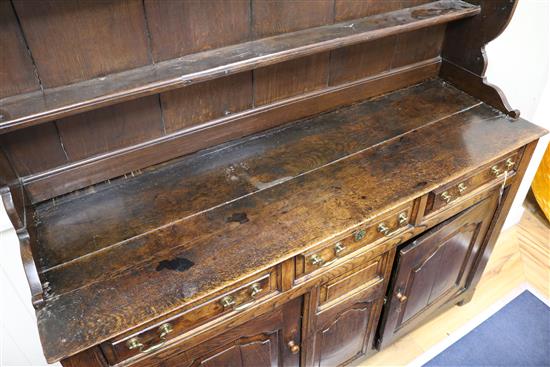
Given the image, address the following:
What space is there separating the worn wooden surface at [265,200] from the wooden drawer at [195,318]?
50 millimetres

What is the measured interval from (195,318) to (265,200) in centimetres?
32

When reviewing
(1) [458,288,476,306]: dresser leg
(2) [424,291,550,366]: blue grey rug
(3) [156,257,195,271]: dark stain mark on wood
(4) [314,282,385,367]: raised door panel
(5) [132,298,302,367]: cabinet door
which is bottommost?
(2) [424,291,550,366]: blue grey rug

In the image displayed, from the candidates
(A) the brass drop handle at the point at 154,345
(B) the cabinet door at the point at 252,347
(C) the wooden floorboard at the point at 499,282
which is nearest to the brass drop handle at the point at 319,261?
(B) the cabinet door at the point at 252,347

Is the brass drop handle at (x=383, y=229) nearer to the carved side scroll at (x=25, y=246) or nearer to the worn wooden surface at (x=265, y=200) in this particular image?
the worn wooden surface at (x=265, y=200)

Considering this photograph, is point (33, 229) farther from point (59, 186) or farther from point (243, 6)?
point (243, 6)

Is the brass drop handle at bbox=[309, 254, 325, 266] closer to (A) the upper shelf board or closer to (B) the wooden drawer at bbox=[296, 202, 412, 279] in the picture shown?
(B) the wooden drawer at bbox=[296, 202, 412, 279]

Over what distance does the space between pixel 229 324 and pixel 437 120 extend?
88 cm

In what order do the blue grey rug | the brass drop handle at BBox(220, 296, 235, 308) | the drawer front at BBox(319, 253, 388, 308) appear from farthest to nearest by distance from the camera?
the blue grey rug
the drawer front at BBox(319, 253, 388, 308)
the brass drop handle at BBox(220, 296, 235, 308)

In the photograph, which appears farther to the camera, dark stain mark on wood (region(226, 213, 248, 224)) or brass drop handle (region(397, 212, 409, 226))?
brass drop handle (region(397, 212, 409, 226))

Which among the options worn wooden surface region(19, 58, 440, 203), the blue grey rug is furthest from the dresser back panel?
the blue grey rug

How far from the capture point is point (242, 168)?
3.88 ft

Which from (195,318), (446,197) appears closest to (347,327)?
(446,197)

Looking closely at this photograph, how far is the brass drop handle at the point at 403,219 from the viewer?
3.79 feet

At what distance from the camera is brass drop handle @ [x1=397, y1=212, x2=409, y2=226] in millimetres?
1154
